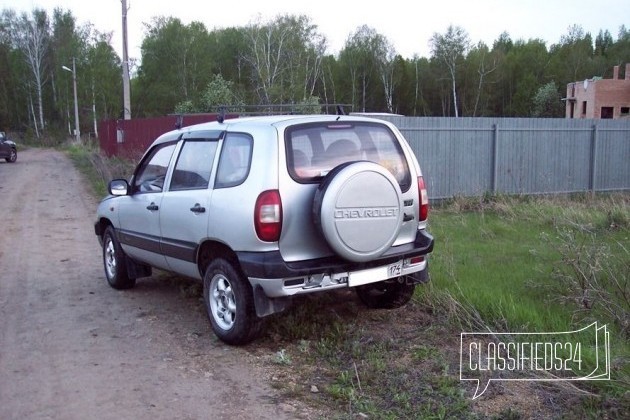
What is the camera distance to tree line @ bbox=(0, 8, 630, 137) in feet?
184

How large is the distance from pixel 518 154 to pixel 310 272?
11.6 m

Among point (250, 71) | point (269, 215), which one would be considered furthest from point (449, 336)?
point (250, 71)

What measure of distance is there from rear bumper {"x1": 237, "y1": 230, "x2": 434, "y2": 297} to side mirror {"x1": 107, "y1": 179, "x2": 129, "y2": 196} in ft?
7.95

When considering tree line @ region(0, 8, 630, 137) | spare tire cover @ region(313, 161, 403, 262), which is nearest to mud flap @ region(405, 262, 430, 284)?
spare tire cover @ region(313, 161, 403, 262)

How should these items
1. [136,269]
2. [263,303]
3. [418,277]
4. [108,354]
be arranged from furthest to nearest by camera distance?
[136,269]
[418,277]
[108,354]
[263,303]

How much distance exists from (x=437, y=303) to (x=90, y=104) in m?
56.3

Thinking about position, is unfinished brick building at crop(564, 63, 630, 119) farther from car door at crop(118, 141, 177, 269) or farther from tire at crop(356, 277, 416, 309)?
car door at crop(118, 141, 177, 269)

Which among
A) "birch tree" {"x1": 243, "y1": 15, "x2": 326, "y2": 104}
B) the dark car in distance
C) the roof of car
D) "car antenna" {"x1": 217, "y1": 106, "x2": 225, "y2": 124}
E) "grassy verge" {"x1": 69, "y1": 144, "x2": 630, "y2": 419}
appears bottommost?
"grassy verge" {"x1": 69, "y1": 144, "x2": 630, "y2": 419}

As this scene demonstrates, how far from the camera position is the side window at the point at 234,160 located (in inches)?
207

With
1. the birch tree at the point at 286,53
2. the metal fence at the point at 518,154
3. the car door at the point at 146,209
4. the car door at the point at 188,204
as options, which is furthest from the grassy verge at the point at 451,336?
the birch tree at the point at 286,53

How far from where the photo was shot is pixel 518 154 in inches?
609

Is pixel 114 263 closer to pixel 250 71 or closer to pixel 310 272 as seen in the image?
pixel 310 272

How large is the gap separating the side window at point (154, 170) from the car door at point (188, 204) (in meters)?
0.31

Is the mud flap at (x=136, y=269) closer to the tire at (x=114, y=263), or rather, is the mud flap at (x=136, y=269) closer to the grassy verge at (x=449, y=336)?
the tire at (x=114, y=263)
